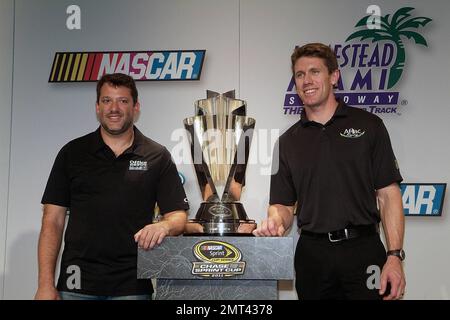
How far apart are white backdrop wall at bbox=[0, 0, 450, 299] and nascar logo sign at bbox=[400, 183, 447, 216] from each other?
1.6 inches

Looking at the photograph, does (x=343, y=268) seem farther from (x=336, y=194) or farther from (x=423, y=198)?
(x=423, y=198)

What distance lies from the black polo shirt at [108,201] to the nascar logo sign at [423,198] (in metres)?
1.20

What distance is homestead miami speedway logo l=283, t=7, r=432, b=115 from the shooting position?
9.14 feet

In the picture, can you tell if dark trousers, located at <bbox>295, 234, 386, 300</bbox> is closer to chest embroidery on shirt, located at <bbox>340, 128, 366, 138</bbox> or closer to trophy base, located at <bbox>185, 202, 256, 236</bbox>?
trophy base, located at <bbox>185, 202, 256, 236</bbox>

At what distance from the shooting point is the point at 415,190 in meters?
2.71

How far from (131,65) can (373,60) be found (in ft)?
4.23

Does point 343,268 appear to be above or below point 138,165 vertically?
below

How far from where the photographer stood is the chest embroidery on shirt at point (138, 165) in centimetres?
222

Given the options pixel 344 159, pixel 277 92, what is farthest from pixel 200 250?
pixel 277 92

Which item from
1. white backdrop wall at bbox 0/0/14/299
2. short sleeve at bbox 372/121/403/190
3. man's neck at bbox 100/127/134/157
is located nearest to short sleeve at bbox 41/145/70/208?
man's neck at bbox 100/127/134/157

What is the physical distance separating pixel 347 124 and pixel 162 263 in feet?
3.21

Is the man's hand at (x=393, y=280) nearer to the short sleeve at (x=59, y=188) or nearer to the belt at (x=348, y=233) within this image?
the belt at (x=348, y=233)

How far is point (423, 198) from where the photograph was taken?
8.87 feet

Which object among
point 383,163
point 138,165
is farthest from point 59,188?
point 383,163
